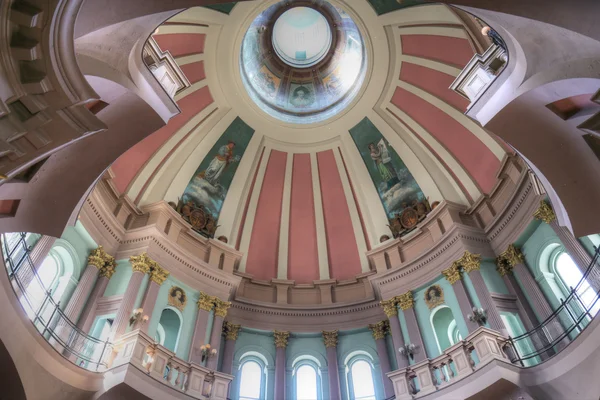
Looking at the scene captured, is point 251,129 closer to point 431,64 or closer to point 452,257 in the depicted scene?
point 431,64

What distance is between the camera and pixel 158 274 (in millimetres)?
15164

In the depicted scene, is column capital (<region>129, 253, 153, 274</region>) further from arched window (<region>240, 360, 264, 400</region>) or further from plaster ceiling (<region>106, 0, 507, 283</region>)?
arched window (<region>240, 360, 264, 400</region>)

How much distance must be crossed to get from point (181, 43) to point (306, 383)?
43.6 feet

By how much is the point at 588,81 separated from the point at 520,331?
9031 mm

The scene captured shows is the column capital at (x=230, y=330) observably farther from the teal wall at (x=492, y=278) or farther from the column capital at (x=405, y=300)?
the teal wall at (x=492, y=278)

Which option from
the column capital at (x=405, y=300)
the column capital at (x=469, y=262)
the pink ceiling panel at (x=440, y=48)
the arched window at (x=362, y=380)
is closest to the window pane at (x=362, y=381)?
the arched window at (x=362, y=380)

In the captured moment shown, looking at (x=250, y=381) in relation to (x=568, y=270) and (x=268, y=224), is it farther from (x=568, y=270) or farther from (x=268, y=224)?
(x=568, y=270)

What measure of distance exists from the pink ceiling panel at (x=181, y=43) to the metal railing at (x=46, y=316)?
8.39m

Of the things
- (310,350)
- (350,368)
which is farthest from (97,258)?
(350,368)

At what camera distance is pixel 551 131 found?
8.58 meters

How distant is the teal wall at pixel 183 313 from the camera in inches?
567

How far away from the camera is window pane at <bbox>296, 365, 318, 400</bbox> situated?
52.8 ft

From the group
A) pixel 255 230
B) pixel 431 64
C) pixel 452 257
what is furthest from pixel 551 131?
pixel 255 230

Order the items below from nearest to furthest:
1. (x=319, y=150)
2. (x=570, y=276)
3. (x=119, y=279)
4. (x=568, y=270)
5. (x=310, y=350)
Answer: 1. (x=570, y=276)
2. (x=568, y=270)
3. (x=119, y=279)
4. (x=310, y=350)
5. (x=319, y=150)
